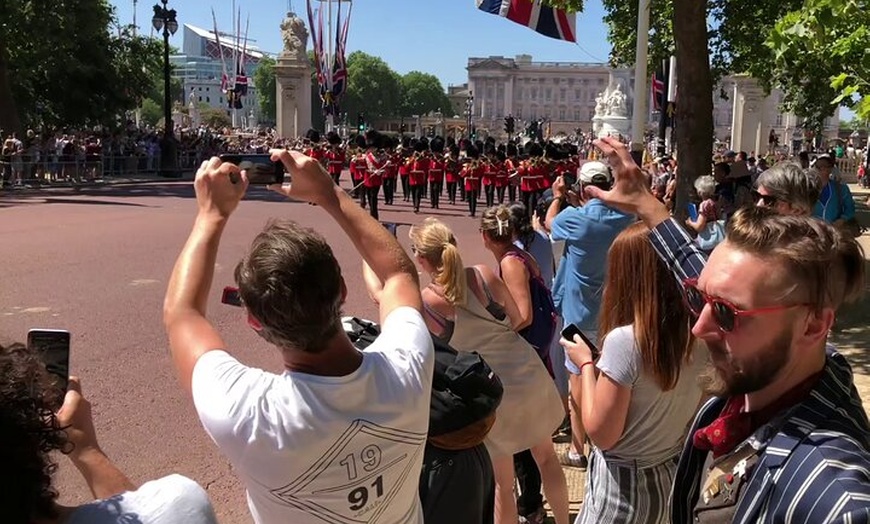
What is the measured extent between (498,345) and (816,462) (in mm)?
2381

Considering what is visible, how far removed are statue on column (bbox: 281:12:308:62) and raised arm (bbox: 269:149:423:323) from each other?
4717cm

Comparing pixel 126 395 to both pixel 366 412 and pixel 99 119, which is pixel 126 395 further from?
pixel 99 119

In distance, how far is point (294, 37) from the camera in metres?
48.9

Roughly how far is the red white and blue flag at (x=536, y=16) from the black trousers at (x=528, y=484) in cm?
1552

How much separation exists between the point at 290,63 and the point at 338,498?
4763cm

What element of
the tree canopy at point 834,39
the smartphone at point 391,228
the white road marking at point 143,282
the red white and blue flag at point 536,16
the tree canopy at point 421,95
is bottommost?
the white road marking at point 143,282

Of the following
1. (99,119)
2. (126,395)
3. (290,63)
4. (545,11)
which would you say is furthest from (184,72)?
(126,395)

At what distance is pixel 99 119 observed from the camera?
34.4 m

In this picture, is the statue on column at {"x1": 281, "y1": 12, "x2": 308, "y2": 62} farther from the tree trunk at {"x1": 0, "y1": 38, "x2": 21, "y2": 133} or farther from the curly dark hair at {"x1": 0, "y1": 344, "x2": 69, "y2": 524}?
the curly dark hair at {"x1": 0, "y1": 344, "x2": 69, "y2": 524}

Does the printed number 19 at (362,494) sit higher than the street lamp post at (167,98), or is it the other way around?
the street lamp post at (167,98)

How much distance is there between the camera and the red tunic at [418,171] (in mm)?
22453

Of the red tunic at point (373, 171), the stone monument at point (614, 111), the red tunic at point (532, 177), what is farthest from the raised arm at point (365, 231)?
the stone monument at point (614, 111)

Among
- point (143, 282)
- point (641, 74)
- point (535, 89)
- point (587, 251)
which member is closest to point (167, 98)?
point (641, 74)

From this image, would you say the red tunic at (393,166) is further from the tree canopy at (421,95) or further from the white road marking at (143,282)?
the tree canopy at (421,95)
